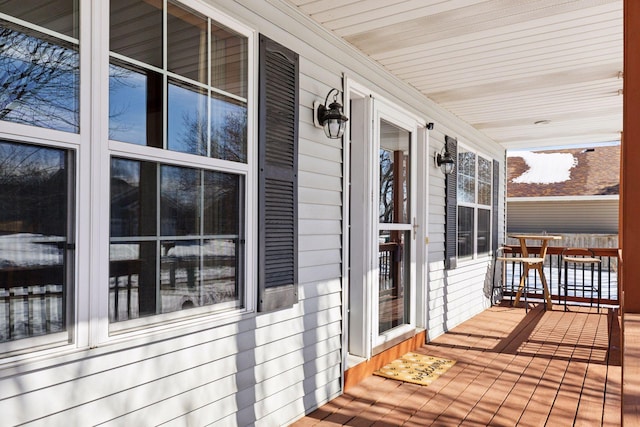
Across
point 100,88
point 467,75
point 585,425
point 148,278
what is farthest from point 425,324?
point 100,88

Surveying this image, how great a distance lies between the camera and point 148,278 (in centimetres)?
210

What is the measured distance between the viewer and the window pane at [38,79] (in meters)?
1.61

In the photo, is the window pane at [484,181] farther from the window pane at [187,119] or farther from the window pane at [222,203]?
the window pane at [187,119]

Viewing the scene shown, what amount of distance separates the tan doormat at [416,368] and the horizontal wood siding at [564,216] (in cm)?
1368

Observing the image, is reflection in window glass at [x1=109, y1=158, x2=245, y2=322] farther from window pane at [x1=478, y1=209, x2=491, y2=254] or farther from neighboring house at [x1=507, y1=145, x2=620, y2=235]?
neighboring house at [x1=507, y1=145, x2=620, y2=235]

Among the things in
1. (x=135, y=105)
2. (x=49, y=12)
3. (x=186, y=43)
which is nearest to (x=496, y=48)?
(x=186, y=43)

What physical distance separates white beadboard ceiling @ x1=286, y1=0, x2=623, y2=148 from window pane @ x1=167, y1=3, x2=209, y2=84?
2.80 ft

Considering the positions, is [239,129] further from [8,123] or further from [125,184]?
[8,123]

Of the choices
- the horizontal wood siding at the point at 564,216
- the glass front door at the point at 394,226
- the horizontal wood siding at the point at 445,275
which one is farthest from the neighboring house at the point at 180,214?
the horizontal wood siding at the point at 564,216

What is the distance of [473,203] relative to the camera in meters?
6.72

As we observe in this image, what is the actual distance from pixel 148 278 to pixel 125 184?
42 cm

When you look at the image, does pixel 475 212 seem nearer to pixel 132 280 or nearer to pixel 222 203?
pixel 222 203

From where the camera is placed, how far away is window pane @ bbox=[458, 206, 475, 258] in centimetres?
620

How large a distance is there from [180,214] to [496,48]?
2.82m
